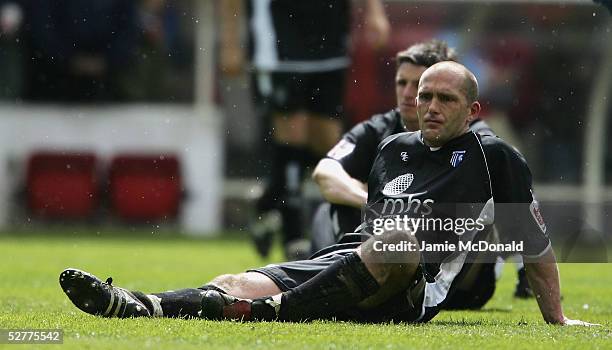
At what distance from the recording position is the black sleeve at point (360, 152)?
659 cm

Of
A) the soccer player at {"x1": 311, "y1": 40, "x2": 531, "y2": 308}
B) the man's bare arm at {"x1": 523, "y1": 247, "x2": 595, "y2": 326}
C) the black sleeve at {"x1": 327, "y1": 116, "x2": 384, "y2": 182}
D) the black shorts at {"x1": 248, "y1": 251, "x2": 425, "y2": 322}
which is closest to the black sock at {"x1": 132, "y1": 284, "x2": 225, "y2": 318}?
the black shorts at {"x1": 248, "y1": 251, "x2": 425, "y2": 322}

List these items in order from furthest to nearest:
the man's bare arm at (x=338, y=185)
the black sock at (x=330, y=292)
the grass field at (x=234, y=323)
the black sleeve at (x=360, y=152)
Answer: the black sleeve at (x=360, y=152) → the man's bare arm at (x=338, y=185) → the black sock at (x=330, y=292) → the grass field at (x=234, y=323)

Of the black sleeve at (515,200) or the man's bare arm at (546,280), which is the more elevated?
the black sleeve at (515,200)

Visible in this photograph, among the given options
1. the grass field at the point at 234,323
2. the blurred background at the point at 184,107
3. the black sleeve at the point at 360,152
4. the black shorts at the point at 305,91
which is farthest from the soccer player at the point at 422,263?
the blurred background at the point at 184,107

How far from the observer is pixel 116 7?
13375 mm

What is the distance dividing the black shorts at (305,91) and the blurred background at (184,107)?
349 cm

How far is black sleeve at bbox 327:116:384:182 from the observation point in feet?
21.6

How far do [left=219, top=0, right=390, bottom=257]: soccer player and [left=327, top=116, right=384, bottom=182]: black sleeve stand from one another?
2306 millimetres

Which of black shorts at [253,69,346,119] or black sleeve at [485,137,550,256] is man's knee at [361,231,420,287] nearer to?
black sleeve at [485,137,550,256]

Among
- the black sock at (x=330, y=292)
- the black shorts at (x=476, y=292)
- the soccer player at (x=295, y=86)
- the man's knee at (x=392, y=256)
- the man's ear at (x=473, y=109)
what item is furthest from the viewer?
the soccer player at (x=295, y=86)

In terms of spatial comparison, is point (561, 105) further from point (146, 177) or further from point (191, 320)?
point (191, 320)

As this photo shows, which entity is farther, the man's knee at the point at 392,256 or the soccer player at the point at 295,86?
the soccer player at the point at 295,86

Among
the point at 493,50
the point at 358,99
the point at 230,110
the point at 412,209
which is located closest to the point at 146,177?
the point at 230,110

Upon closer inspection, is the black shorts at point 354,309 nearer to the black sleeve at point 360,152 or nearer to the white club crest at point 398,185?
the white club crest at point 398,185
